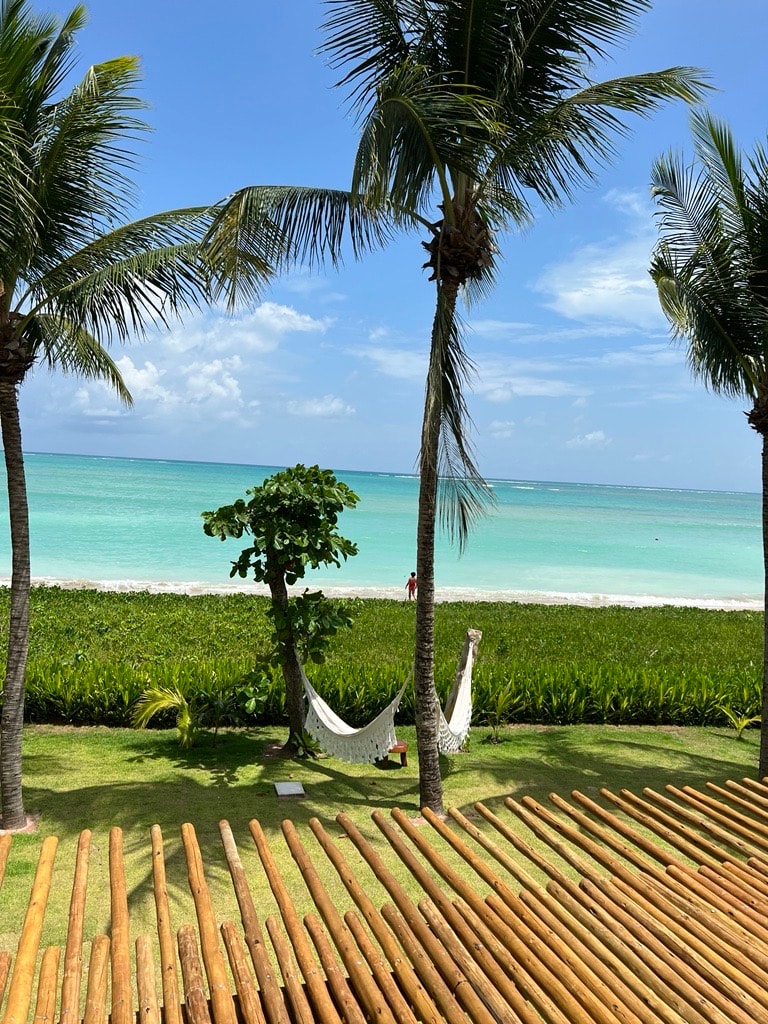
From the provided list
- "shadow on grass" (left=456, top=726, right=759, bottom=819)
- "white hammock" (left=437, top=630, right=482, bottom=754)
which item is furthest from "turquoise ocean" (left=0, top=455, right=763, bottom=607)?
"white hammock" (left=437, top=630, right=482, bottom=754)

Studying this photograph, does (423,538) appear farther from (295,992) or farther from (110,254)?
(295,992)

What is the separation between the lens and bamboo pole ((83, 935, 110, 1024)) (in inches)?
64.3

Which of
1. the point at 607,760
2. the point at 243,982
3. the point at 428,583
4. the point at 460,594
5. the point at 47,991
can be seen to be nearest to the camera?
the point at 47,991

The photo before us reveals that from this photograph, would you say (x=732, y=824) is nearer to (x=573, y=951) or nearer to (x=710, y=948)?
(x=710, y=948)

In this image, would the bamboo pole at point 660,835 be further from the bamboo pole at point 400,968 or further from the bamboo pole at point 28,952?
the bamboo pole at point 28,952

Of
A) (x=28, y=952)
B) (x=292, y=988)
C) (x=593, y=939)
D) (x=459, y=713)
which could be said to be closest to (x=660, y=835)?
(x=593, y=939)

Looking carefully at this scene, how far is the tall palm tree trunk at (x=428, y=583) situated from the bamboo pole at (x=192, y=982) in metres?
3.14

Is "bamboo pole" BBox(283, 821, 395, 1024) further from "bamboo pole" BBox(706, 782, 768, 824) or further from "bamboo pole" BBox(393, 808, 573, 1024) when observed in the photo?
"bamboo pole" BBox(706, 782, 768, 824)

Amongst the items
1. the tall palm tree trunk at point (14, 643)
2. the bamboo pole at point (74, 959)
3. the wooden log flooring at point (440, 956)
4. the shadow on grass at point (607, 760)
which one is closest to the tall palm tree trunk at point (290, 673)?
the shadow on grass at point (607, 760)

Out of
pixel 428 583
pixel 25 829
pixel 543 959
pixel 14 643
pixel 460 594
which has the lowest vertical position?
pixel 25 829

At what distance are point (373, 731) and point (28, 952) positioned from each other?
372 centimetres

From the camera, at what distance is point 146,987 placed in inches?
71.0

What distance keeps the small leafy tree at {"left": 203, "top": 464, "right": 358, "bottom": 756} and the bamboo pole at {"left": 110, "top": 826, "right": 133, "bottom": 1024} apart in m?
3.81

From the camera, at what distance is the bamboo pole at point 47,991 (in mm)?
1595
